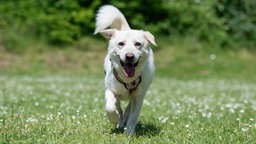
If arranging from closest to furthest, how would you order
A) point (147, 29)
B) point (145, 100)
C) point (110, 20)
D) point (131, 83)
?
point (131, 83)
point (110, 20)
point (145, 100)
point (147, 29)

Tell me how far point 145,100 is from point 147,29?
12.8m

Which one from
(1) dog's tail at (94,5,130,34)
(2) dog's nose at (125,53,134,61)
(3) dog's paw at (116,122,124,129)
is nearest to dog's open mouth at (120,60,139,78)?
(2) dog's nose at (125,53,134,61)

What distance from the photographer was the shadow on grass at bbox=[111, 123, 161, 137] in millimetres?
5779

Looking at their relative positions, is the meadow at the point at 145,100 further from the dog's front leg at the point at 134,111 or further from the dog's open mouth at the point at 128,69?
the dog's open mouth at the point at 128,69

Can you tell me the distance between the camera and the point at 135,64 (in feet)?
18.2

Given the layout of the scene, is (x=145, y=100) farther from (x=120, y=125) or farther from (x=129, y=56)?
(x=129, y=56)

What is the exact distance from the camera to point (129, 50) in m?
5.34

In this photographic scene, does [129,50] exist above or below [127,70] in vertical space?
above

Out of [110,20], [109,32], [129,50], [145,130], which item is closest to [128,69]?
[129,50]

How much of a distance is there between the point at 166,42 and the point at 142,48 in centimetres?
1868

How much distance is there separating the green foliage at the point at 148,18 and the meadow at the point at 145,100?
0.77 m

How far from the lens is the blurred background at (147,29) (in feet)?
70.7

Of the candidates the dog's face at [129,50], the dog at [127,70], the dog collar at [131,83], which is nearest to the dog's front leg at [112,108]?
the dog at [127,70]

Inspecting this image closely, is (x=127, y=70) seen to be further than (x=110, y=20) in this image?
No
